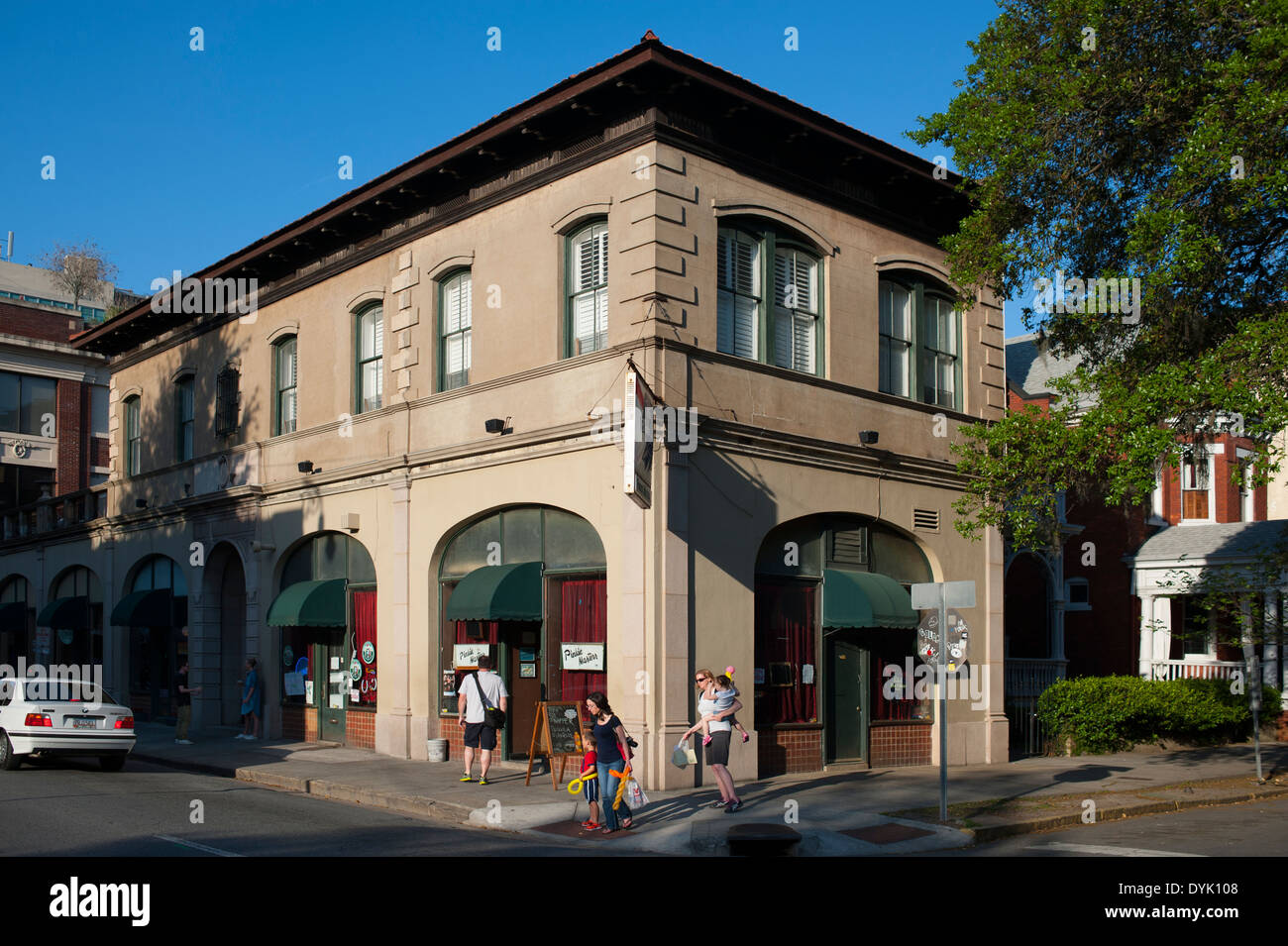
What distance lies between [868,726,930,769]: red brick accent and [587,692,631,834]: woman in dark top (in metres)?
7.51

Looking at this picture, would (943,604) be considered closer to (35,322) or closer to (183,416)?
(183,416)

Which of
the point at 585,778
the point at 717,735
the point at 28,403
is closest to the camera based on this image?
the point at 585,778

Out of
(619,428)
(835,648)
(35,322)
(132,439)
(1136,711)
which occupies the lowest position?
(1136,711)

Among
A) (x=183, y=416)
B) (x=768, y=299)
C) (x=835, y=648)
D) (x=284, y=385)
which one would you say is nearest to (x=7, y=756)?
(x=284, y=385)

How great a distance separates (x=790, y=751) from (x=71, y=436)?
36018mm

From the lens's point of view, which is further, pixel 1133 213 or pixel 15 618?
pixel 15 618

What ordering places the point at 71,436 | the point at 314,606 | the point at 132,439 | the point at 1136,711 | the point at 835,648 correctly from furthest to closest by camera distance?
the point at 71,436 < the point at 132,439 < the point at 1136,711 < the point at 314,606 < the point at 835,648

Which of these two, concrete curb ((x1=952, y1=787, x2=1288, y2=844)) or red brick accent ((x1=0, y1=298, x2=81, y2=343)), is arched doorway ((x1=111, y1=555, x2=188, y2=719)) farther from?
concrete curb ((x1=952, y1=787, x2=1288, y2=844))

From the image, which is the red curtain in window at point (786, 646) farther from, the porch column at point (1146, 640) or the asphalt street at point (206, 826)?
the porch column at point (1146, 640)

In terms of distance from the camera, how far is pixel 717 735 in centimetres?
1404

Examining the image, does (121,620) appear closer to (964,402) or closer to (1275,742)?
(964,402)

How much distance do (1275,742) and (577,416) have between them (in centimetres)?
1770
